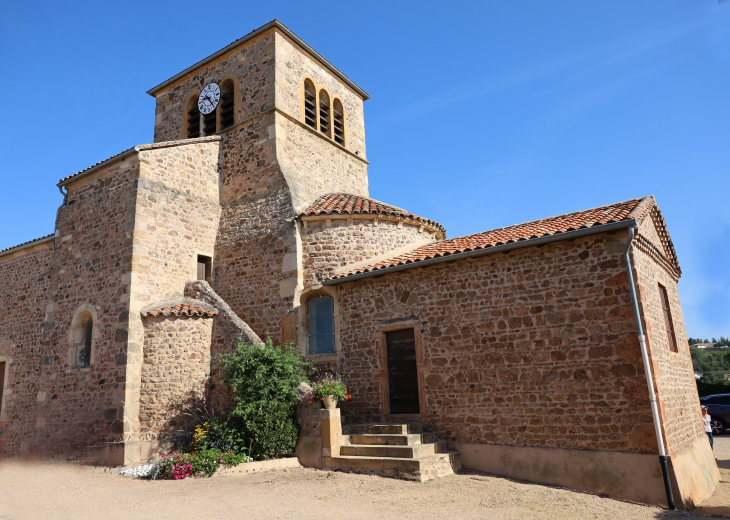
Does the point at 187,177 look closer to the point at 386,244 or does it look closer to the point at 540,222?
the point at 386,244

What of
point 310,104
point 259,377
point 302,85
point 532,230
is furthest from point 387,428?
point 302,85

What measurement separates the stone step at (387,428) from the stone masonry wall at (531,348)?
1.05 ft

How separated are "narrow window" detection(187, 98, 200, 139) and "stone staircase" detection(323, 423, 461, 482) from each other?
11.2 metres

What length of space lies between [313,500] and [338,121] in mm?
12951

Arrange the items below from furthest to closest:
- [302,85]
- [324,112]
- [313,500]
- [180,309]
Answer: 1. [324,112]
2. [302,85]
3. [180,309]
4. [313,500]

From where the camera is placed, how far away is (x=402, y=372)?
10.2 meters

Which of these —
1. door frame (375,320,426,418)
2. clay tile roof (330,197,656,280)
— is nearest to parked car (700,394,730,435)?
clay tile roof (330,197,656,280)

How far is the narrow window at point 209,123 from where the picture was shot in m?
15.8

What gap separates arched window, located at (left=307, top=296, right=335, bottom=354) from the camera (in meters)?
11.7

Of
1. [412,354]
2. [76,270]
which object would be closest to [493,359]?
[412,354]

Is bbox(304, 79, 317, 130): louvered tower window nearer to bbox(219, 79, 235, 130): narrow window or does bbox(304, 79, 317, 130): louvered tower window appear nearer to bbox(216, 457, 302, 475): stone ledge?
bbox(219, 79, 235, 130): narrow window

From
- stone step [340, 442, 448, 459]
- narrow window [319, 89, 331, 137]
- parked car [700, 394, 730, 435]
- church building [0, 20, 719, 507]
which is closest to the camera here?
church building [0, 20, 719, 507]

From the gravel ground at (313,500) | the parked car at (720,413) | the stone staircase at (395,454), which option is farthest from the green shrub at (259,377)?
the parked car at (720,413)

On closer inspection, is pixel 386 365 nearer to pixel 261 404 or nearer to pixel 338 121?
pixel 261 404
